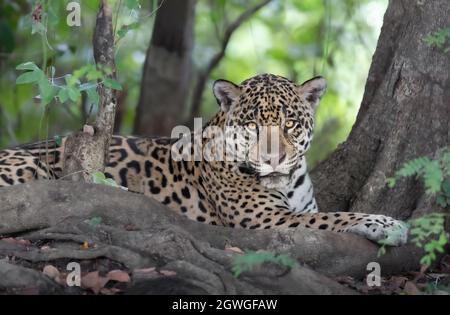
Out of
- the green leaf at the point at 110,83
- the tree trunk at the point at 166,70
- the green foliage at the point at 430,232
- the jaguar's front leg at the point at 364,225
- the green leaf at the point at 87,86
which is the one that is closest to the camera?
the green foliage at the point at 430,232

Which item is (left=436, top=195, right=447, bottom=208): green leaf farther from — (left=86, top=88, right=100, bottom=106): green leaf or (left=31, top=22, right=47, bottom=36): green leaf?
(left=31, top=22, right=47, bottom=36): green leaf

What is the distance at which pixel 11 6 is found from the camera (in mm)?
13805

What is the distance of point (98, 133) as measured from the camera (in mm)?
7598

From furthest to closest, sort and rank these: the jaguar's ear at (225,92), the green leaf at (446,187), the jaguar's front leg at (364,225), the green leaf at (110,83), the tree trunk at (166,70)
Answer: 1. the tree trunk at (166,70)
2. the jaguar's ear at (225,92)
3. the green leaf at (446,187)
4. the jaguar's front leg at (364,225)
5. the green leaf at (110,83)

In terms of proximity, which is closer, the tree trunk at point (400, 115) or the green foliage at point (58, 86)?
the green foliage at point (58, 86)

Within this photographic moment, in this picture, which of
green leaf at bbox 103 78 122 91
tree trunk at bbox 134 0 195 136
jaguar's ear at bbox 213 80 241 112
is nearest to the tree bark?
green leaf at bbox 103 78 122 91

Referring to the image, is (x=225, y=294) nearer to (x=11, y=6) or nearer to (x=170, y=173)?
(x=170, y=173)

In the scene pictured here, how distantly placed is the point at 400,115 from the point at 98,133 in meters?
2.92

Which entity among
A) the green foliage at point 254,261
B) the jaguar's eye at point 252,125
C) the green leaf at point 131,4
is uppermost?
the green leaf at point 131,4

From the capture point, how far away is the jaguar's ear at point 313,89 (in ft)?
27.7

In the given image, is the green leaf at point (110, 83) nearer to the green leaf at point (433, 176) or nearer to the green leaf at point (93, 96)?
the green leaf at point (93, 96)

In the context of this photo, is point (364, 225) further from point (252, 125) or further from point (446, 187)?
point (252, 125)

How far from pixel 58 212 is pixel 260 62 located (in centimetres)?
1161

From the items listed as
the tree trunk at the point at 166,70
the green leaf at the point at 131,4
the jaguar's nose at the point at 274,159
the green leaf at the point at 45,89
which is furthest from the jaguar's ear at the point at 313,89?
the tree trunk at the point at 166,70
